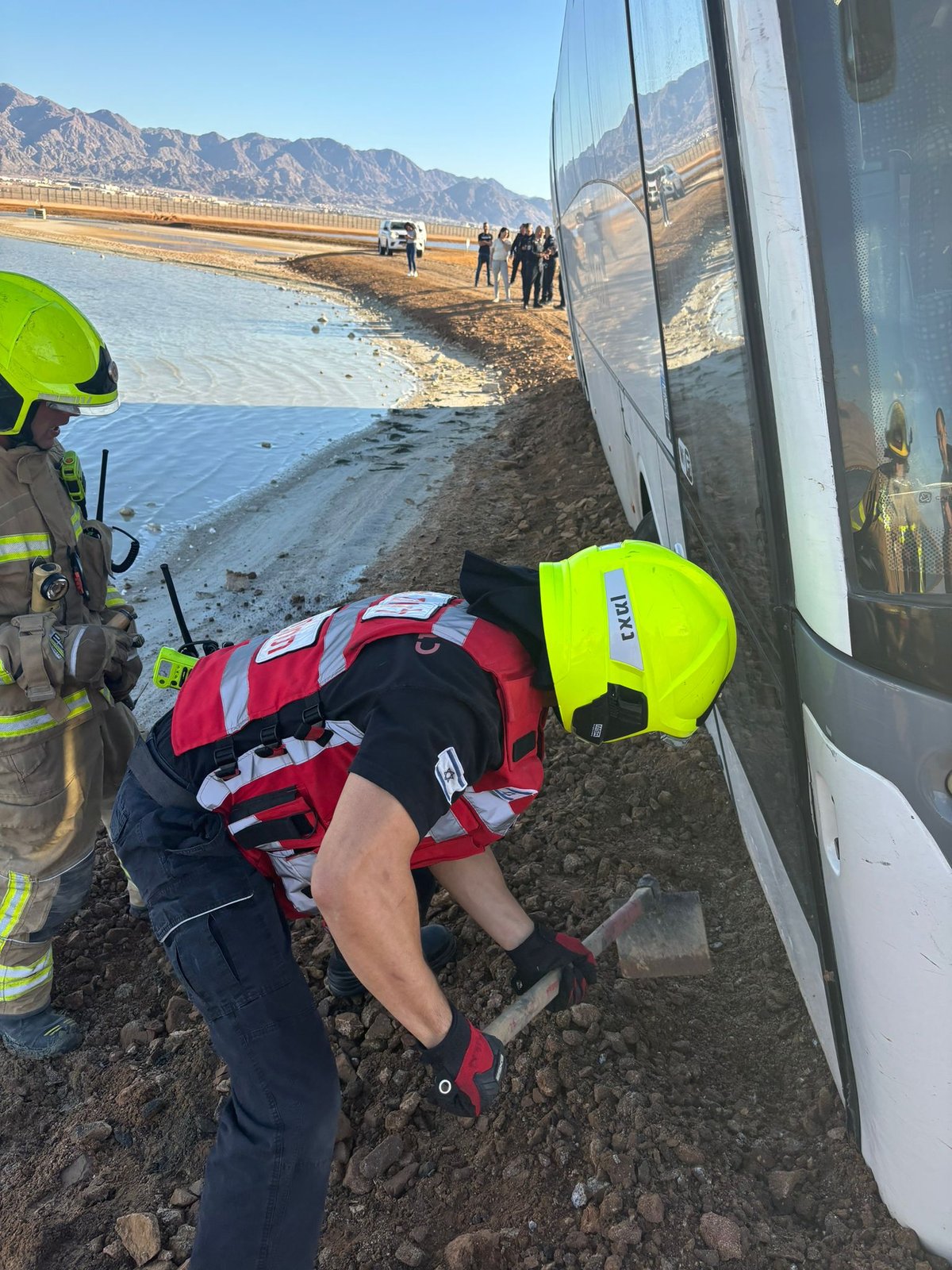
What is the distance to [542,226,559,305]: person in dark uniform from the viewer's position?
22172mm

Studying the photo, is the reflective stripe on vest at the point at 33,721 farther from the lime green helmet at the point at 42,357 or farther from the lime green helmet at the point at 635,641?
the lime green helmet at the point at 635,641

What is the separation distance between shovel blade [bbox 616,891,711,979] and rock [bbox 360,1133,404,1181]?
0.79 metres

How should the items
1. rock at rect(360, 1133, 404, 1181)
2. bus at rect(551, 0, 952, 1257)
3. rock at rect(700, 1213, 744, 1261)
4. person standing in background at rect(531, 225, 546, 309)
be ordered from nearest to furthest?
bus at rect(551, 0, 952, 1257) → rock at rect(700, 1213, 744, 1261) → rock at rect(360, 1133, 404, 1181) → person standing in background at rect(531, 225, 546, 309)

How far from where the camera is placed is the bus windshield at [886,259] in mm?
1606

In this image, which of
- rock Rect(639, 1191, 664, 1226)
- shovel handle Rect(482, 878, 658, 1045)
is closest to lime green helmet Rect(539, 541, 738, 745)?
shovel handle Rect(482, 878, 658, 1045)

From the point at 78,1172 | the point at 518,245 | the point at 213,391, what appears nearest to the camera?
the point at 78,1172

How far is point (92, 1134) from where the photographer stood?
2758 mm

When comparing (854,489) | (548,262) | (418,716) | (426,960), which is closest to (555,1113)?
(426,960)

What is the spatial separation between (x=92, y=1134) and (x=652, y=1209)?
5.15 feet

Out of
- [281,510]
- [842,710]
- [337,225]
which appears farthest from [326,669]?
[337,225]

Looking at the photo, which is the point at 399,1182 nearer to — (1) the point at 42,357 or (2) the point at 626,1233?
(2) the point at 626,1233

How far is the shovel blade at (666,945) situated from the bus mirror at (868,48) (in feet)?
7.06

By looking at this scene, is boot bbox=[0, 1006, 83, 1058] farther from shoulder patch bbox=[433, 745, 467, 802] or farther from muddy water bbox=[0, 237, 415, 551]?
muddy water bbox=[0, 237, 415, 551]

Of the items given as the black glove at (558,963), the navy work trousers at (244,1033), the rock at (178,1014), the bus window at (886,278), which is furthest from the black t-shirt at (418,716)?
the rock at (178,1014)
